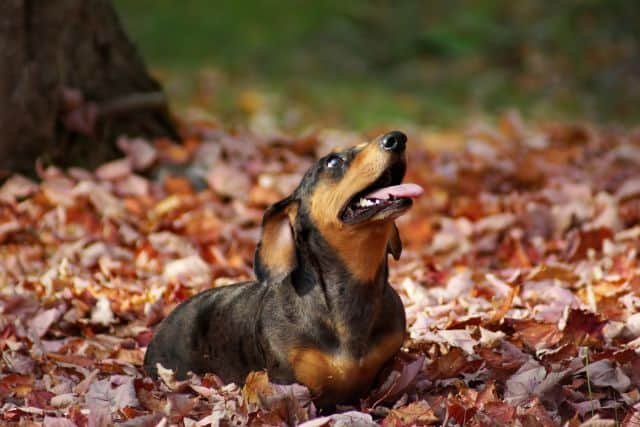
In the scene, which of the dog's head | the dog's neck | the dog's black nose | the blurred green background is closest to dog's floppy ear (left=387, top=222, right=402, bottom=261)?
the dog's head

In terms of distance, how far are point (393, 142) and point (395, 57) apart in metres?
10.5

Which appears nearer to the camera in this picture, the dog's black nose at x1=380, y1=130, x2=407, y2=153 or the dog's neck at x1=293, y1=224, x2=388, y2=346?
the dog's black nose at x1=380, y1=130, x2=407, y2=153

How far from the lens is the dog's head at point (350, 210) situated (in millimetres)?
4023

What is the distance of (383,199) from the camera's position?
405 cm

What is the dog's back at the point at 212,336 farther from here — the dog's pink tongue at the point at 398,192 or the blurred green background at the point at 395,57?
the blurred green background at the point at 395,57

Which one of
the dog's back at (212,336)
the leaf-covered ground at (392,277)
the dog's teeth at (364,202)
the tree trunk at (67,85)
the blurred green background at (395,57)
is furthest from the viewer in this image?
the blurred green background at (395,57)

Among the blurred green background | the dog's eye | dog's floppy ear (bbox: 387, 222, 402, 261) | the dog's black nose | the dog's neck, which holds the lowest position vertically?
the blurred green background

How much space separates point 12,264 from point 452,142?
4.94 metres

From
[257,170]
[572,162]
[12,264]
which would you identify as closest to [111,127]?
[257,170]

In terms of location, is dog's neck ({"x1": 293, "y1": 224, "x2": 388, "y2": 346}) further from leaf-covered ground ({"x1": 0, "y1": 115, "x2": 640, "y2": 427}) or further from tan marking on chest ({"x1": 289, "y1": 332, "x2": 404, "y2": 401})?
leaf-covered ground ({"x1": 0, "y1": 115, "x2": 640, "y2": 427})

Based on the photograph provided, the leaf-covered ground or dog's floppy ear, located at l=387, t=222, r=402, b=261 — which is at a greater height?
dog's floppy ear, located at l=387, t=222, r=402, b=261

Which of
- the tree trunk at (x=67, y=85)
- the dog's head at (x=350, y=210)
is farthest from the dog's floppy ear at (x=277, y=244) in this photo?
the tree trunk at (x=67, y=85)

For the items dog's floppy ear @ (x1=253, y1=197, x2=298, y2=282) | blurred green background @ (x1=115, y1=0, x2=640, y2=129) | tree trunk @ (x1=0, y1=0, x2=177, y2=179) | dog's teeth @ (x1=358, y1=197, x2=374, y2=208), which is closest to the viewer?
dog's teeth @ (x1=358, y1=197, x2=374, y2=208)

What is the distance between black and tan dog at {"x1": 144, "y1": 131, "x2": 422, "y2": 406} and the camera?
13.4ft
